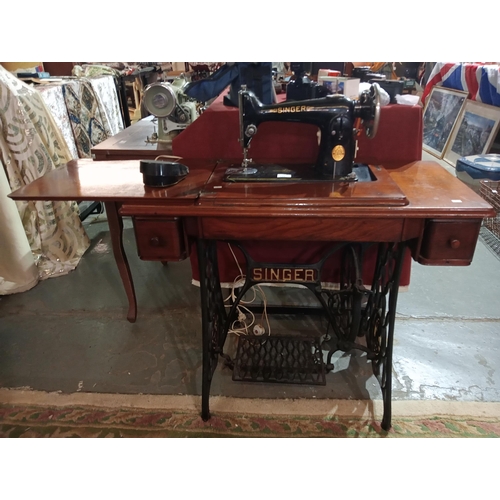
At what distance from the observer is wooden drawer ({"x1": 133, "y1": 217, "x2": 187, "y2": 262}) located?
113 cm

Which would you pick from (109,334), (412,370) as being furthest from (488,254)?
(109,334)

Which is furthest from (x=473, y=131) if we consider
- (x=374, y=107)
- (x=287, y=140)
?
(x=374, y=107)

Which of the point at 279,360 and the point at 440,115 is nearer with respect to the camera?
the point at 279,360

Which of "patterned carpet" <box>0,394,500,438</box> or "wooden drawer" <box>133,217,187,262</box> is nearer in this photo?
"wooden drawer" <box>133,217,187,262</box>

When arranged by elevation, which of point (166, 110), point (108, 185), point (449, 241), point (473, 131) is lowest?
point (473, 131)

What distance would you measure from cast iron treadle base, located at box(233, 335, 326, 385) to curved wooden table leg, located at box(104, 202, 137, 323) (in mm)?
597

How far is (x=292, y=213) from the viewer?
106 centimetres

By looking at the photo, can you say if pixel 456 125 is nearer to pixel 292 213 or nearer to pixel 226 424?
pixel 292 213

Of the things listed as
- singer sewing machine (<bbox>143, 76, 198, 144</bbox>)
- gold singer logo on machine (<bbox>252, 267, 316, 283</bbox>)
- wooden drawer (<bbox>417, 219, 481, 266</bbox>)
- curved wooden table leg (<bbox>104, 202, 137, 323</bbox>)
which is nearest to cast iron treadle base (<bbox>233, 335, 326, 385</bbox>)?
gold singer logo on machine (<bbox>252, 267, 316, 283</bbox>)

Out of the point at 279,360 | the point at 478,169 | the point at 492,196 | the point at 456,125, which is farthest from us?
the point at 456,125

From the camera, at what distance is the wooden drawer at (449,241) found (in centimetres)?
106

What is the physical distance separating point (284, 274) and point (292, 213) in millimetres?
380

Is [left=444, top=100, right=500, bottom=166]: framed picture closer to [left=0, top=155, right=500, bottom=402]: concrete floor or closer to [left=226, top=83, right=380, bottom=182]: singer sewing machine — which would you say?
[left=0, top=155, right=500, bottom=402]: concrete floor

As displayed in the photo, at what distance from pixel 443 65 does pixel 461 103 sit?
2.24 ft
